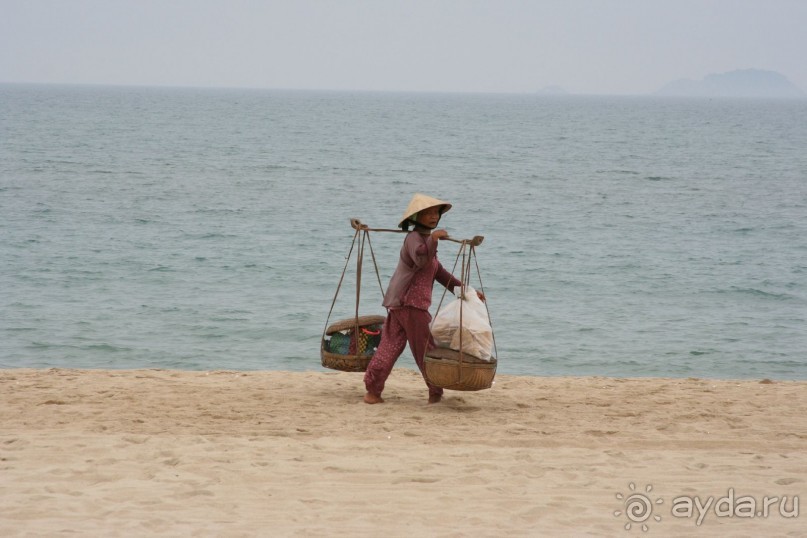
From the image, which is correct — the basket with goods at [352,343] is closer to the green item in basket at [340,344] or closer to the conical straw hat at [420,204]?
the green item in basket at [340,344]

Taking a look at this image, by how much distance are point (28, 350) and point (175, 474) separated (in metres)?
7.10

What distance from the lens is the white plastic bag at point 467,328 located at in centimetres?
616

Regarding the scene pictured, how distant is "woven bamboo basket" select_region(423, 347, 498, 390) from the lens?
19.9 feet

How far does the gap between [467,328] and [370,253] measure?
925 cm

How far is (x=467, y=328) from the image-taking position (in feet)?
20.2

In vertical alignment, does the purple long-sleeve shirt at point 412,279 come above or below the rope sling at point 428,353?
above

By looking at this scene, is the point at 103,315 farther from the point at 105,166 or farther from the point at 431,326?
the point at 105,166

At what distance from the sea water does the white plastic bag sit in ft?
12.8

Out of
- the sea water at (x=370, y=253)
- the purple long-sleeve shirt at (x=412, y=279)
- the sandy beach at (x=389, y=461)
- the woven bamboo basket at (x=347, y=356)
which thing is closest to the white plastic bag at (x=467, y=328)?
the purple long-sleeve shirt at (x=412, y=279)

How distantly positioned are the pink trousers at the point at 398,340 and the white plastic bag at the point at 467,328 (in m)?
0.08

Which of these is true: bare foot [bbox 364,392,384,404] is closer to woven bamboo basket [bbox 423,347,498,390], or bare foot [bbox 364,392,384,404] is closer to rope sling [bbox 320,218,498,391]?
rope sling [bbox 320,218,498,391]

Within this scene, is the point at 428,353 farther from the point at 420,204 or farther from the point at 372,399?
the point at 420,204

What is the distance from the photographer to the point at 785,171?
128 ft

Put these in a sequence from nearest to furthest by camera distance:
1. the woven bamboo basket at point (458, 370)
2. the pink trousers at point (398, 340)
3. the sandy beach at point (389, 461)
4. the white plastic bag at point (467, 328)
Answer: the sandy beach at point (389, 461)
the woven bamboo basket at point (458, 370)
the white plastic bag at point (467, 328)
the pink trousers at point (398, 340)
